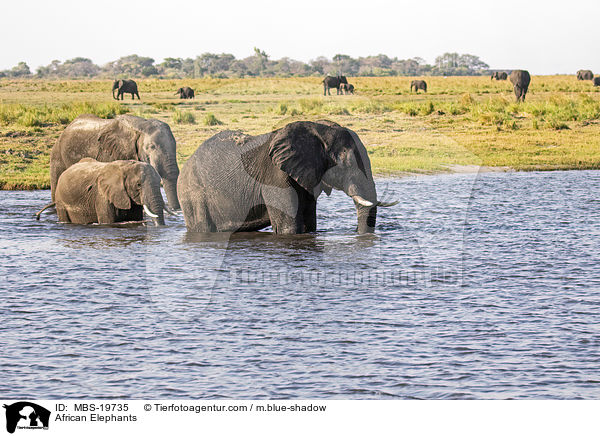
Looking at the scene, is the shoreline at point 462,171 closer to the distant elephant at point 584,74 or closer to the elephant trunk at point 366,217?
the elephant trunk at point 366,217

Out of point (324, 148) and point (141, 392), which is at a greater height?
point (324, 148)

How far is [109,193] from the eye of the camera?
13602mm

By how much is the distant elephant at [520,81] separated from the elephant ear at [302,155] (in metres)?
34.1

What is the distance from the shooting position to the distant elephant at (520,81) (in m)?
44.4

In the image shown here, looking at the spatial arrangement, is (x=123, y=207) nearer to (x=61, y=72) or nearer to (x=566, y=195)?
(x=566, y=195)

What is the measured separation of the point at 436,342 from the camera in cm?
787

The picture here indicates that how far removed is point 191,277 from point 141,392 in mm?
3840

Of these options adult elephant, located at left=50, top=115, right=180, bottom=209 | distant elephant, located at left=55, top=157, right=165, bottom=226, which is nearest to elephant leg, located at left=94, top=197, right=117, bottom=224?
distant elephant, located at left=55, top=157, right=165, bottom=226

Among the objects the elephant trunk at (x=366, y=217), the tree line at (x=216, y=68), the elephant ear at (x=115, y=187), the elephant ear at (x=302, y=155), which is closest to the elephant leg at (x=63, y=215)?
the elephant ear at (x=115, y=187)

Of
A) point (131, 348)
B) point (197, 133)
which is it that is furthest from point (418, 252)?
point (197, 133)

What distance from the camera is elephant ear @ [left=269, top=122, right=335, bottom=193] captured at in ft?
38.8

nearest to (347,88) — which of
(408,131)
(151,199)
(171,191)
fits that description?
(408,131)

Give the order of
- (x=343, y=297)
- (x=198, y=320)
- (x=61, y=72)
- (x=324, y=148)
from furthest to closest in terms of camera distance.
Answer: (x=61, y=72), (x=324, y=148), (x=343, y=297), (x=198, y=320)

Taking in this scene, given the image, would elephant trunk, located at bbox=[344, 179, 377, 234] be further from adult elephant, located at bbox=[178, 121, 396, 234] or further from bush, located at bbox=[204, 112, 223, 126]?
bush, located at bbox=[204, 112, 223, 126]
